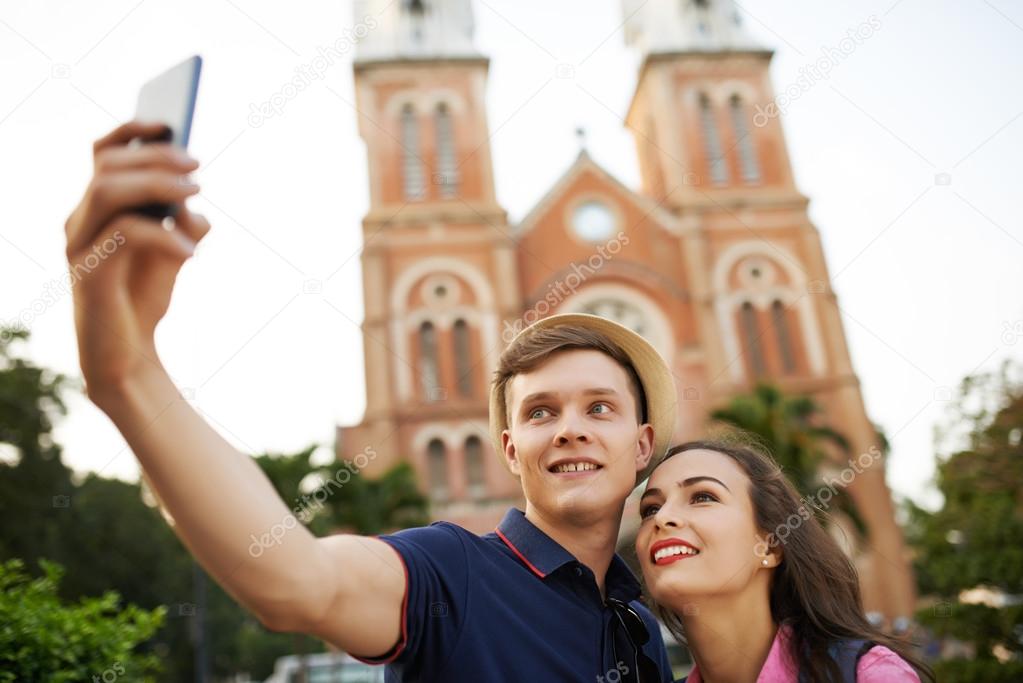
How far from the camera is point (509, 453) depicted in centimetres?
232

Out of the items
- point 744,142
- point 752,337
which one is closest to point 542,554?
point 752,337

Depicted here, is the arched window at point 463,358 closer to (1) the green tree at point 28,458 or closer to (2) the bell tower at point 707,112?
(2) the bell tower at point 707,112

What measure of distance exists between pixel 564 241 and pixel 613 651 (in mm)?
22654

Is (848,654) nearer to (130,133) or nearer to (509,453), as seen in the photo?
(509,453)

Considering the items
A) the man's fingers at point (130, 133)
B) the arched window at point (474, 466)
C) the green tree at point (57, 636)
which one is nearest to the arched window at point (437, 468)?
the arched window at point (474, 466)

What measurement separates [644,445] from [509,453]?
37 centimetres

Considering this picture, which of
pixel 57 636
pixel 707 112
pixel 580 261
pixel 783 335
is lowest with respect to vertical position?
pixel 57 636

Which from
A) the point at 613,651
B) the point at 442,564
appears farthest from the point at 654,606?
the point at 442,564

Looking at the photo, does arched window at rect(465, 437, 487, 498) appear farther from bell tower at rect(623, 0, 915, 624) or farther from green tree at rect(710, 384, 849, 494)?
green tree at rect(710, 384, 849, 494)

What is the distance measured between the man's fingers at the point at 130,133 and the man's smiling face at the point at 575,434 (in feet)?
3.99

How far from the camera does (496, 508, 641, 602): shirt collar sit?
195 cm

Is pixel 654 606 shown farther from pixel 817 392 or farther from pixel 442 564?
pixel 817 392

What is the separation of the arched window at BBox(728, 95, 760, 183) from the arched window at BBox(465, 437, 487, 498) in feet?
36.3

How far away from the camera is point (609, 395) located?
2.14 m
